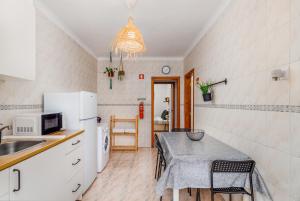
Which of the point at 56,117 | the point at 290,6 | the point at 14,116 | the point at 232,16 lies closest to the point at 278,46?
the point at 290,6

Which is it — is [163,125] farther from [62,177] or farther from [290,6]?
[290,6]

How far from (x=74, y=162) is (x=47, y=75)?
1316 millimetres

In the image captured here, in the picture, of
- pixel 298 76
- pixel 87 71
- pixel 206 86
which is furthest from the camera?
pixel 87 71

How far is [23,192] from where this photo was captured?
1.28m

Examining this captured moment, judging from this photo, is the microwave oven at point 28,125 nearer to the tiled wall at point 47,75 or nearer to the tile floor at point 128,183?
the tiled wall at point 47,75

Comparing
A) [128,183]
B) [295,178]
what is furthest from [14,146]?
[295,178]

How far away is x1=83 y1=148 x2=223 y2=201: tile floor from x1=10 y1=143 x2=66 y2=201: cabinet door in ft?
2.83

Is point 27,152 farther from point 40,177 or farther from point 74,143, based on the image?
point 74,143

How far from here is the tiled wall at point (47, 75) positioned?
202 centimetres

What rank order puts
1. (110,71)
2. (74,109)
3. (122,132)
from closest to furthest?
(74,109)
(122,132)
(110,71)

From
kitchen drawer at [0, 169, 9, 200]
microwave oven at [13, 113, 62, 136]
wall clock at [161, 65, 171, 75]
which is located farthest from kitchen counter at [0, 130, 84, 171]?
wall clock at [161, 65, 171, 75]

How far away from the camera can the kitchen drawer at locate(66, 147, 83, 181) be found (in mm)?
2049

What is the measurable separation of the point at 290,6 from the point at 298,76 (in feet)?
1.66

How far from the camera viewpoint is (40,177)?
1491 mm
